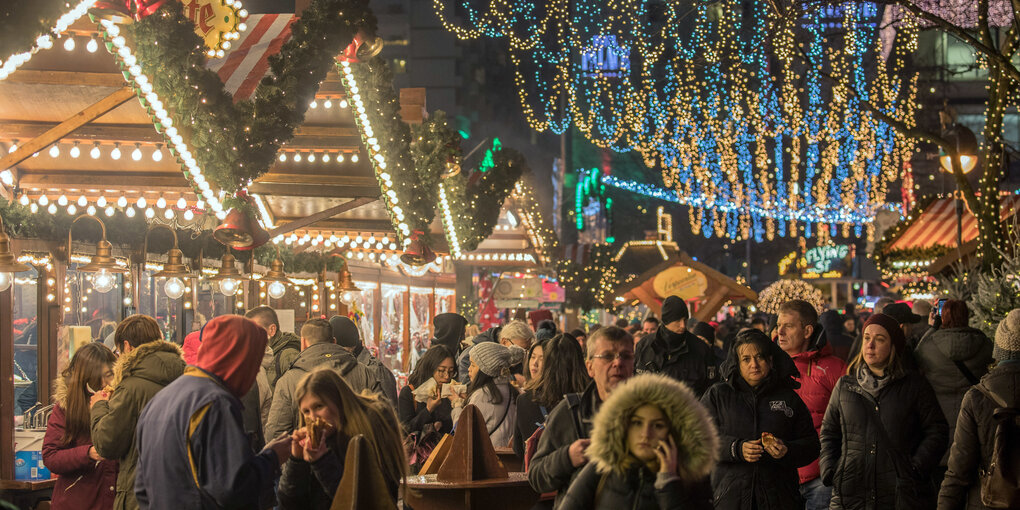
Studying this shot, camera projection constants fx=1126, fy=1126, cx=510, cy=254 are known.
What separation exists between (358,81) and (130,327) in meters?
4.56

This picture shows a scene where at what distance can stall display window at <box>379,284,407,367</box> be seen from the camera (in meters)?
24.9

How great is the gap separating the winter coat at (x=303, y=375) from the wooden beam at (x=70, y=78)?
2.82 metres

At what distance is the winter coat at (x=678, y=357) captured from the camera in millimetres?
9820

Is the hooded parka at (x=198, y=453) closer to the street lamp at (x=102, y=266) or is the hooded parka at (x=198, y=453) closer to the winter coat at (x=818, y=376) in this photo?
the winter coat at (x=818, y=376)

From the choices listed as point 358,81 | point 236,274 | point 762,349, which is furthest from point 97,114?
point 762,349

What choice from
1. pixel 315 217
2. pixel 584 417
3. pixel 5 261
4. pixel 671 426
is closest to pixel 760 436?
pixel 584 417

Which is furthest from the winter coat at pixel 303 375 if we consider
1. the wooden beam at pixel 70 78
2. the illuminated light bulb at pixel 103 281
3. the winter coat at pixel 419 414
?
the illuminated light bulb at pixel 103 281

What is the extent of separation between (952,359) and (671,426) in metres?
5.39

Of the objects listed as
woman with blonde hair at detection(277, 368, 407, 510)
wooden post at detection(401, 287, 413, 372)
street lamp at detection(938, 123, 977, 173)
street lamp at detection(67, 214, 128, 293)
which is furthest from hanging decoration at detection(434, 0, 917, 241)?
woman with blonde hair at detection(277, 368, 407, 510)

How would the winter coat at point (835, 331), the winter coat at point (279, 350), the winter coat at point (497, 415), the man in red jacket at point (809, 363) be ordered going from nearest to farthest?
the man in red jacket at point (809, 363) < the winter coat at point (497, 415) < the winter coat at point (279, 350) < the winter coat at point (835, 331)

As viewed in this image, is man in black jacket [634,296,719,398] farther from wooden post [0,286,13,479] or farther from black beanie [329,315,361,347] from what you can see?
wooden post [0,286,13,479]

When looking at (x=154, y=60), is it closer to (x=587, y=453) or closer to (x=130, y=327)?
(x=130, y=327)

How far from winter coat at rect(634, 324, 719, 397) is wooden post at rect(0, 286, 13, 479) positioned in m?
5.93

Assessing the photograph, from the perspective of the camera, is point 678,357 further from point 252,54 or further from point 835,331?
point 252,54
